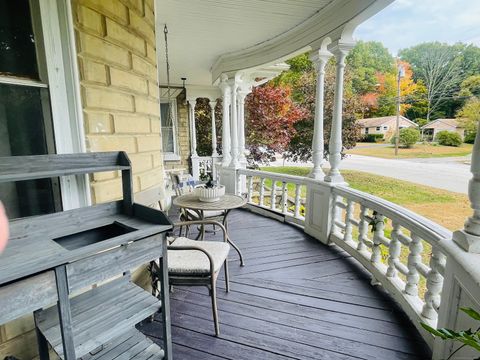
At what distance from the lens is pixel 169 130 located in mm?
7559

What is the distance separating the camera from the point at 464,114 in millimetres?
1831

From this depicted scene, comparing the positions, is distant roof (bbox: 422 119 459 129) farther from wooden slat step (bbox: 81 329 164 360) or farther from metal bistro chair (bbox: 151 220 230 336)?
wooden slat step (bbox: 81 329 164 360)

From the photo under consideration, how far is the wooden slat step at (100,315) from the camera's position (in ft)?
3.33

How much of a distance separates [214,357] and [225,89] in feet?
15.8

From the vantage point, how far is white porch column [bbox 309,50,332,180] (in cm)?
327

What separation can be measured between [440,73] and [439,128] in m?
0.56

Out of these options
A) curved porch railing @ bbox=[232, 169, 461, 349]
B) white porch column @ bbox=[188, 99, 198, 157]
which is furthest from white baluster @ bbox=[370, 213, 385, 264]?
white porch column @ bbox=[188, 99, 198, 157]

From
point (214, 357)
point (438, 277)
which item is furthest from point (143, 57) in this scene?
point (438, 277)

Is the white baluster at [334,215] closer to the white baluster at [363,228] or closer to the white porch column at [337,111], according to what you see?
the white porch column at [337,111]

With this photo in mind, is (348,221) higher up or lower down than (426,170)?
lower down

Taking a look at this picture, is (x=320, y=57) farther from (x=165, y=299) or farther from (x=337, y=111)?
(x=165, y=299)

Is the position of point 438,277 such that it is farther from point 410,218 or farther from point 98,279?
point 98,279

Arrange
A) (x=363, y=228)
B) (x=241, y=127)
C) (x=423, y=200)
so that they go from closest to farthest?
(x=363, y=228) → (x=423, y=200) → (x=241, y=127)

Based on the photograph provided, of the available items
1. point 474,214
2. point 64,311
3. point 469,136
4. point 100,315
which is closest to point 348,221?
point 469,136
